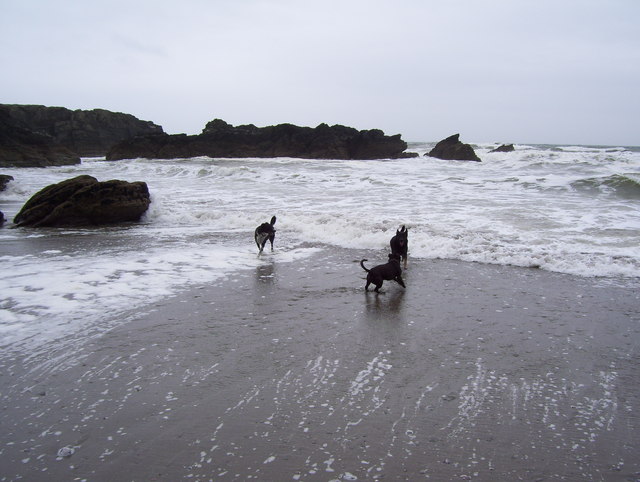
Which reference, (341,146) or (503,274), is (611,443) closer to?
(503,274)

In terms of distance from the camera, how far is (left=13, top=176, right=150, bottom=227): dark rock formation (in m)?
12.6

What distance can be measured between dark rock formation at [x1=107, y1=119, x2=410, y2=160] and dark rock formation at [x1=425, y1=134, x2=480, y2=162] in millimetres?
5037

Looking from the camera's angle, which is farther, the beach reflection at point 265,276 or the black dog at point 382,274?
the beach reflection at point 265,276

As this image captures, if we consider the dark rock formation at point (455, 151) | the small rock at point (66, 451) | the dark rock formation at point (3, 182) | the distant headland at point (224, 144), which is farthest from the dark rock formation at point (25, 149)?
the small rock at point (66, 451)

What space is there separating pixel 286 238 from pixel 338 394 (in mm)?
7285

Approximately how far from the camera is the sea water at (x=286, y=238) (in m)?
6.14

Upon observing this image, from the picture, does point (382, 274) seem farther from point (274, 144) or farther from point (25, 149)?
point (25, 149)

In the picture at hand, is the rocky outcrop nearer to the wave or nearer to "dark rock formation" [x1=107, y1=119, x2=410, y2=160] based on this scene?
"dark rock formation" [x1=107, y1=119, x2=410, y2=160]

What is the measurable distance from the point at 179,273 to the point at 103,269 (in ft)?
4.23

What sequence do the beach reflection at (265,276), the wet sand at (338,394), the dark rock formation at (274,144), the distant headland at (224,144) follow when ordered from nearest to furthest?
1. the wet sand at (338,394)
2. the beach reflection at (265,276)
3. the distant headland at (224,144)
4. the dark rock formation at (274,144)

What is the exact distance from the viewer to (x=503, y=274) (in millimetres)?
7488

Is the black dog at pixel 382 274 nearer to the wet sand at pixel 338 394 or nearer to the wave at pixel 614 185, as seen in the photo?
the wet sand at pixel 338 394

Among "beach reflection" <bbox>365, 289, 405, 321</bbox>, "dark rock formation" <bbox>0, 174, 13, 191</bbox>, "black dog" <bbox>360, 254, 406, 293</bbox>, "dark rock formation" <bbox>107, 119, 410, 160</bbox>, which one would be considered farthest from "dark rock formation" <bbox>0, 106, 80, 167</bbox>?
"beach reflection" <bbox>365, 289, 405, 321</bbox>

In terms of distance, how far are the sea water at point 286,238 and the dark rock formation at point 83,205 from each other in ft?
2.21
